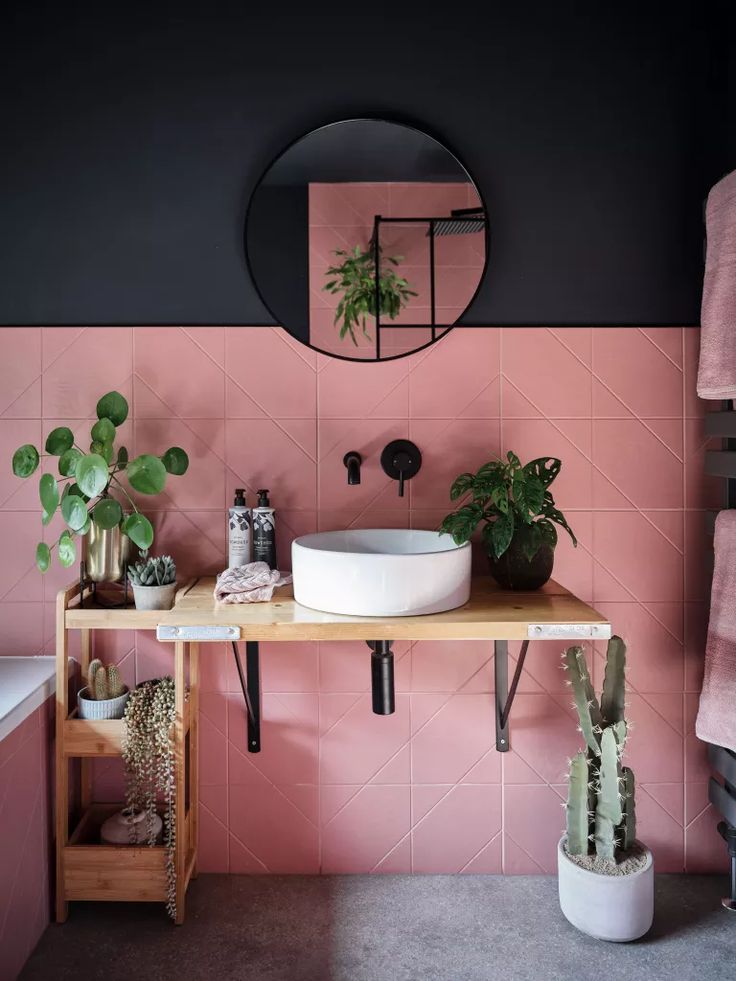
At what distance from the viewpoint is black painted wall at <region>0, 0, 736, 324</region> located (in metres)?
2.06

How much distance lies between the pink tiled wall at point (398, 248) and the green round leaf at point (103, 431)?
1.90ft

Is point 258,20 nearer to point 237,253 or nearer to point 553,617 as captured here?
point 237,253

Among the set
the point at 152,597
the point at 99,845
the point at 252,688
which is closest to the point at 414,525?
the point at 252,688

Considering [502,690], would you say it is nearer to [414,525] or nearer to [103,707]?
[414,525]

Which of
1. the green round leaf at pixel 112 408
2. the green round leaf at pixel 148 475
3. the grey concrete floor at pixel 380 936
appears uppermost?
the green round leaf at pixel 112 408

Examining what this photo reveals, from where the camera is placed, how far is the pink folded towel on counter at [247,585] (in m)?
1.76

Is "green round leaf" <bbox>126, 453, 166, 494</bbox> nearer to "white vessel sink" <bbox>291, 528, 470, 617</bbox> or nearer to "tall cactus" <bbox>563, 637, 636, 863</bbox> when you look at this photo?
"white vessel sink" <bbox>291, 528, 470, 617</bbox>

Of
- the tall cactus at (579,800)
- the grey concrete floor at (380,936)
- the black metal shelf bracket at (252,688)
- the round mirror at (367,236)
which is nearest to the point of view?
the grey concrete floor at (380,936)

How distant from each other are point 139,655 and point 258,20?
5.78 ft

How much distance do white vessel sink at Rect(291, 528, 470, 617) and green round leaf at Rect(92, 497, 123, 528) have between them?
470 millimetres

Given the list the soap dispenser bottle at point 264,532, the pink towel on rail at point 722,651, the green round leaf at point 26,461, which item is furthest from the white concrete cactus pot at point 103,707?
the pink towel on rail at point 722,651

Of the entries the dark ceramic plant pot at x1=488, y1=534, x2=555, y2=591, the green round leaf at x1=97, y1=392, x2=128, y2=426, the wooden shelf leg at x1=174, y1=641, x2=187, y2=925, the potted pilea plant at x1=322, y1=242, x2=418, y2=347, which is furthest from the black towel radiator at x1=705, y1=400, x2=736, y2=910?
the green round leaf at x1=97, y1=392, x2=128, y2=426

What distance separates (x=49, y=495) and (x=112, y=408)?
27 centimetres

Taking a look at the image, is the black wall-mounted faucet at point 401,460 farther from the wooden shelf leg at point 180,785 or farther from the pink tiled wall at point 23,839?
the pink tiled wall at point 23,839
